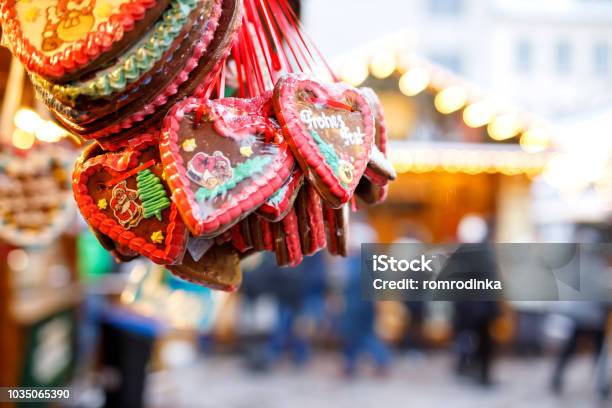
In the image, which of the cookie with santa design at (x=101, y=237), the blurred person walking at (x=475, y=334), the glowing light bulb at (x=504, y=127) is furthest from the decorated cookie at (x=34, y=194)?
the glowing light bulb at (x=504, y=127)

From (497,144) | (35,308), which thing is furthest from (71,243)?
(497,144)

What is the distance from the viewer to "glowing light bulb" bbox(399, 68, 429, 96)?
8.05 meters

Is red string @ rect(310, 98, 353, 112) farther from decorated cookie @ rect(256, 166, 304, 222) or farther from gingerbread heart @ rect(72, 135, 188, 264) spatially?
gingerbread heart @ rect(72, 135, 188, 264)

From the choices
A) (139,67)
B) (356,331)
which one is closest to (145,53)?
(139,67)

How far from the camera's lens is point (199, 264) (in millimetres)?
899

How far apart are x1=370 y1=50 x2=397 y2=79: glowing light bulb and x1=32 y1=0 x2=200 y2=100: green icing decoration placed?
734 cm

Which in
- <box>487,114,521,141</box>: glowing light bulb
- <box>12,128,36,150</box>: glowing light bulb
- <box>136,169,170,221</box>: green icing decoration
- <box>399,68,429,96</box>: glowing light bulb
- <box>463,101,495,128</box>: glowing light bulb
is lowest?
<box>487,114,521,141</box>: glowing light bulb

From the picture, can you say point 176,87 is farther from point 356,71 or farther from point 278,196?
point 356,71

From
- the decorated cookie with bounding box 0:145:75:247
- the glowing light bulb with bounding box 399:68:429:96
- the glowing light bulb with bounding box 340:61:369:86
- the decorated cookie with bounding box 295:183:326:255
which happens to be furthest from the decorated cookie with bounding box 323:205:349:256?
the glowing light bulb with bounding box 399:68:429:96

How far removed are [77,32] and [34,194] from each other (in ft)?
5.18

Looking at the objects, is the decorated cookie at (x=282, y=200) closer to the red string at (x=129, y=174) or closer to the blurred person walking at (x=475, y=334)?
the red string at (x=129, y=174)

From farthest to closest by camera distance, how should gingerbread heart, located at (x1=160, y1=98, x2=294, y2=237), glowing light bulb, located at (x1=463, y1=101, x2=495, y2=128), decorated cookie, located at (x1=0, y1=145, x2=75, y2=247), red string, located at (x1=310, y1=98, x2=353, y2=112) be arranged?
glowing light bulb, located at (x1=463, y1=101, x2=495, y2=128), decorated cookie, located at (x1=0, y1=145, x2=75, y2=247), red string, located at (x1=310, y1=98, x2=353, y2=112), gingerbread heart, located at (x1=160, y1=98, x2=294, y2=237)

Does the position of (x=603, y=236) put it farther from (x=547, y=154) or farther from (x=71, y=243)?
(x=71, y=243)

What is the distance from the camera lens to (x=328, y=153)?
2.56 feet
